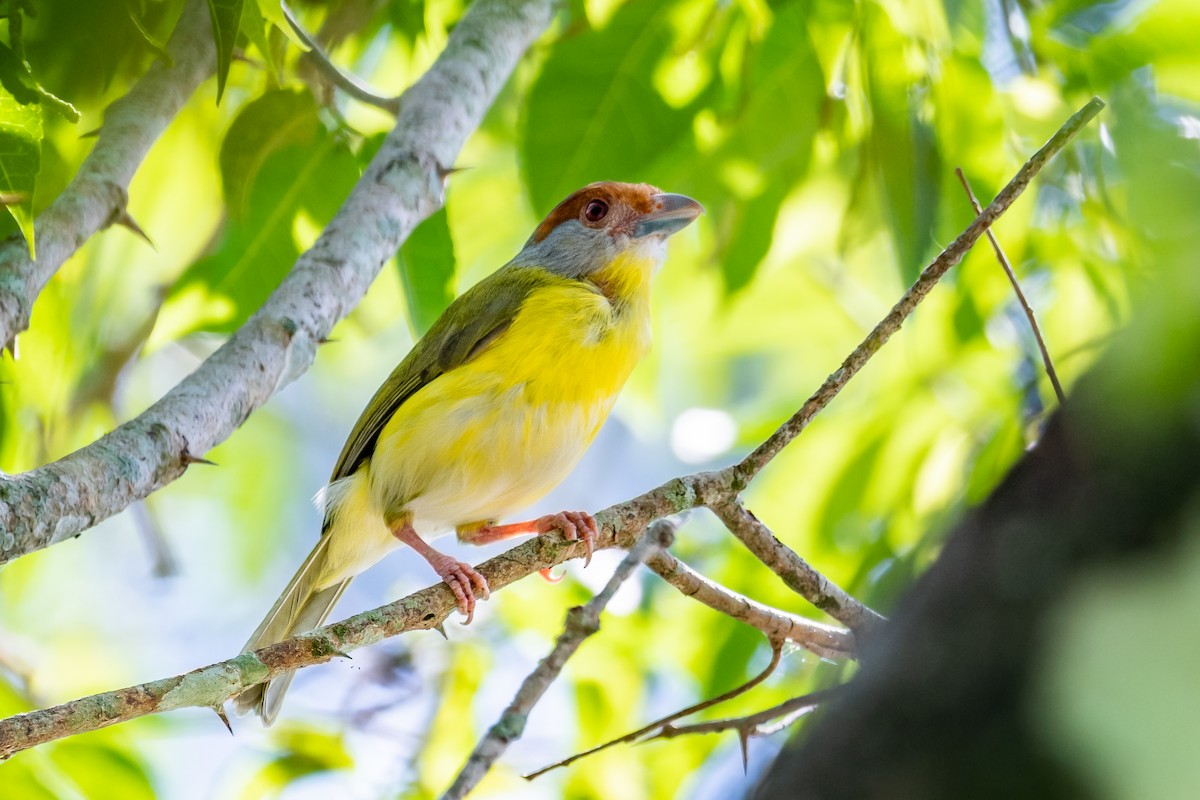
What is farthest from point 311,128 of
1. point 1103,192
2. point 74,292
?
point 1103,192

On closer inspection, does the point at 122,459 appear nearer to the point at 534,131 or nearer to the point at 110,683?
the point at 534,131

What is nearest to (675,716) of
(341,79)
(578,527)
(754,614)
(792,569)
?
(754,614)

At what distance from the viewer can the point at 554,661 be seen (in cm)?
230

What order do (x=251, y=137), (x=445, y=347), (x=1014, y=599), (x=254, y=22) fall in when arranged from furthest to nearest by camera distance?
(x=445, y=347), (x=251, y=137), (x=254, y=22), (x=1014, y=599)

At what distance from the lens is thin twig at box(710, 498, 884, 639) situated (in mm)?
2602

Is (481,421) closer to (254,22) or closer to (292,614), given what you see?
(292,614)

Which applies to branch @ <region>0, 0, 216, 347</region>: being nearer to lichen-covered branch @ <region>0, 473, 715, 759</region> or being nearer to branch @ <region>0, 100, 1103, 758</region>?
branch @ <region>0, 100, 1103, 758</region>

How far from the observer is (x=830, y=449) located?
4238mm

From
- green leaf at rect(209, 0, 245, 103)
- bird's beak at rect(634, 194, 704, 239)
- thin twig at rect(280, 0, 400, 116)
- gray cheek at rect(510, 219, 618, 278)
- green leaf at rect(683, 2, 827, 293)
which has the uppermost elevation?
gray cheek at rect(510, 219, 618, 278)

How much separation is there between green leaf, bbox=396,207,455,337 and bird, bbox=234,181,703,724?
398 millimetres

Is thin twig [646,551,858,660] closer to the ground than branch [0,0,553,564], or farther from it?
closer to the ground

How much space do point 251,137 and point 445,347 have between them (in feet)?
3.62

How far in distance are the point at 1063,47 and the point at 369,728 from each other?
3468 mm

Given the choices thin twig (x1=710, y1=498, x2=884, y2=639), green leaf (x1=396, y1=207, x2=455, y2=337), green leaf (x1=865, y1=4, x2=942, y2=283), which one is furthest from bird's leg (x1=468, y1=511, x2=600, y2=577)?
green leaf (x1=865, y1=4, x2=942, y2=283)
